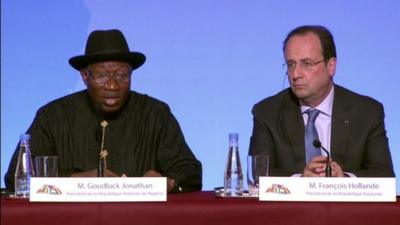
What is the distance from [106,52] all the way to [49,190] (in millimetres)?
1185

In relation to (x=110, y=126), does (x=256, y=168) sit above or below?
below

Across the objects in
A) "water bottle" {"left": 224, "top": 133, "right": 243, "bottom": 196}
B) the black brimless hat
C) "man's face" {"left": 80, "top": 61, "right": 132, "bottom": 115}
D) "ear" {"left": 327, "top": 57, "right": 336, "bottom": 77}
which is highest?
the black brimless hat

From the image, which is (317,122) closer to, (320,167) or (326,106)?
(326,106)

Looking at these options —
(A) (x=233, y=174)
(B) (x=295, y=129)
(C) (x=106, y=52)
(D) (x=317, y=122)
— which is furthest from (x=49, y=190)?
(D) (x=317, y=122)

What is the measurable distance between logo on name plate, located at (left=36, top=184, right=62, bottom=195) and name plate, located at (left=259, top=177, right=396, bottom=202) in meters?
0.71

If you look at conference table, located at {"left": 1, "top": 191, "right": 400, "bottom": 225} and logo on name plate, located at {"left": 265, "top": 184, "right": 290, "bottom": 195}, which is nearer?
conference table, located at {"left": 1, "top": 191, "right": 400, "bottom": 225}

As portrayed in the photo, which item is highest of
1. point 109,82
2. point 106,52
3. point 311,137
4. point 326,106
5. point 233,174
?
point 106,52

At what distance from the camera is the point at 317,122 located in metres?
3.50

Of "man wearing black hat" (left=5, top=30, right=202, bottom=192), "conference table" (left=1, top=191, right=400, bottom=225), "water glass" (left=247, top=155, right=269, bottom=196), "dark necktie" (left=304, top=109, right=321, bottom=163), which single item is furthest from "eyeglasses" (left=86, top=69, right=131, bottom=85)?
"conference table" (left=1, top=191, right=400, bottom=225)

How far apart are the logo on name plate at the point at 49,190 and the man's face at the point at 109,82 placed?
1.10 meters

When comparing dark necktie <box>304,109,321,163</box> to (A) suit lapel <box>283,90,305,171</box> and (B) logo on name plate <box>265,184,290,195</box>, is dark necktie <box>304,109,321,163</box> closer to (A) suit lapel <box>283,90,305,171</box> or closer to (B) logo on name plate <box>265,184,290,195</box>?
(A) suit lapel <box>283,90,305,171</box>

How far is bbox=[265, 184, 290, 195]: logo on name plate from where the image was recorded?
7.91 feet

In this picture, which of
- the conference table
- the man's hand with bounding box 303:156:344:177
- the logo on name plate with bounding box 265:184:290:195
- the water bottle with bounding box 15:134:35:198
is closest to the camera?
the conference table

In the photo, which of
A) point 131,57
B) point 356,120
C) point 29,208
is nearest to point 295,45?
point 356,120
